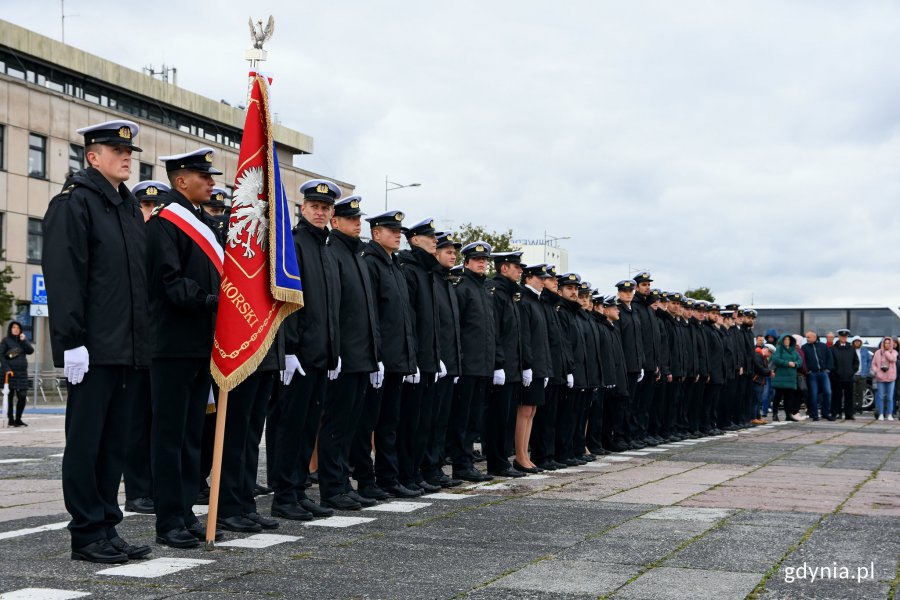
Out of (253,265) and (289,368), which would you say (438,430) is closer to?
(289,368)

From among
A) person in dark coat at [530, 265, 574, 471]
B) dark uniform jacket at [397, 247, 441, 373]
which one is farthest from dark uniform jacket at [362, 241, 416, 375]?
person in dark coat at [530, 265, 574, 471]

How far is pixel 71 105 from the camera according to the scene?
4003 centimetres

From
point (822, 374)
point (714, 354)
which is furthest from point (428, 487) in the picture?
point (822, 374)

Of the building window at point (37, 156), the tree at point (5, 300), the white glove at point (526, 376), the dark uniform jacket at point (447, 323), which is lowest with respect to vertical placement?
the white glove at point (526, 376)

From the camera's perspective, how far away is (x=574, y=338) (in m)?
13.6

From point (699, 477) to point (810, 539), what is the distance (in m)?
4.27

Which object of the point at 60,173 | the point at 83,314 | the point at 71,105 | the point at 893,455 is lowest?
the point at 893,455

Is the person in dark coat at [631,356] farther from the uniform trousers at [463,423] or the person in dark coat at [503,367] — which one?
the uniform trousers at [463,423]

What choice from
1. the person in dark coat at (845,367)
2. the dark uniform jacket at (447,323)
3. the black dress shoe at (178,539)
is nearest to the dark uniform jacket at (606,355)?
the dark uniform jacket at (447,323)

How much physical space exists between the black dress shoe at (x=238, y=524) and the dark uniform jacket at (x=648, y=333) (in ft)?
32.5

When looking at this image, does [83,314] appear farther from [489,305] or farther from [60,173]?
[60,173]

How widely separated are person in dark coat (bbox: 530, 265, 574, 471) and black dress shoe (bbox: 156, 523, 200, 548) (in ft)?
20.9

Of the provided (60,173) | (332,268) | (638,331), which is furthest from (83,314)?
(60,173)

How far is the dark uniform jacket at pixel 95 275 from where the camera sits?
603 cm
